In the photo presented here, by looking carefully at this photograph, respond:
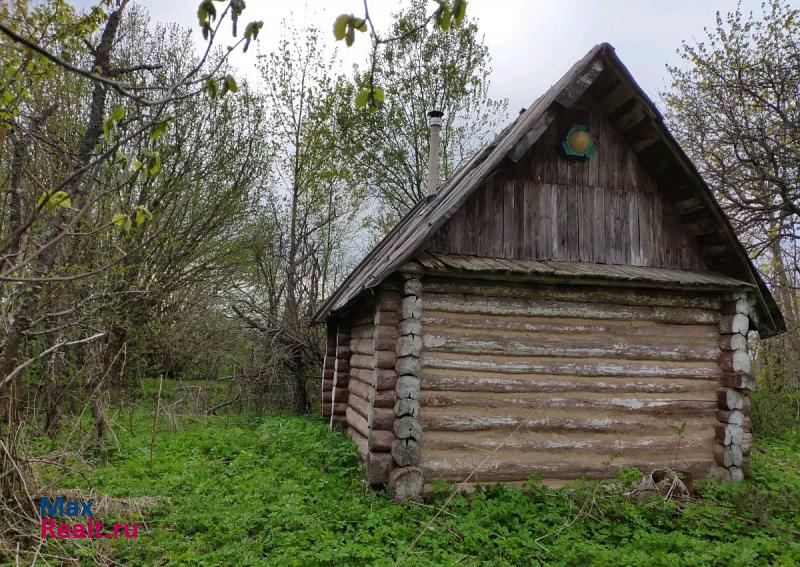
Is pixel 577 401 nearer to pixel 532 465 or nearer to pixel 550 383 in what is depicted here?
pixel 550 383

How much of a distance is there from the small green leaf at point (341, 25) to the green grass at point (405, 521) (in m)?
4.21

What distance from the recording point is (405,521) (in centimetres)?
566

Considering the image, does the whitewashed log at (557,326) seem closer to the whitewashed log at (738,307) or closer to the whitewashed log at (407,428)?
the whitewashed log at (738,307)

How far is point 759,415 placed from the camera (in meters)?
11.7

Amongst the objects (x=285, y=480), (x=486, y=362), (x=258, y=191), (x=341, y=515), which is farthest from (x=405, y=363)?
(x=258, y=191)

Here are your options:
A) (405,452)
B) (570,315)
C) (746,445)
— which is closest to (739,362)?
(746,445)

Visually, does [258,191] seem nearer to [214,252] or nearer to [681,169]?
[214,252]

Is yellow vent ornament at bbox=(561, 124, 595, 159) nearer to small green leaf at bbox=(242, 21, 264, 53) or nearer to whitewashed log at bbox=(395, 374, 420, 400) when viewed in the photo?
whitewashed log at bbox=(395, 374, 420, 400)

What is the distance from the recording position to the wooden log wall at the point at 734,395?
7.18 meters

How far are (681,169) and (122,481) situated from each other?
8172 millimetres

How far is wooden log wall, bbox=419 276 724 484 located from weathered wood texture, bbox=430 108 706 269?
1.75ft

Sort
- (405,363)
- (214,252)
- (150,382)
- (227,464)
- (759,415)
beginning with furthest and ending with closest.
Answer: (150,382) < (214,252) < (759,415) < (227,464) < (405,363)

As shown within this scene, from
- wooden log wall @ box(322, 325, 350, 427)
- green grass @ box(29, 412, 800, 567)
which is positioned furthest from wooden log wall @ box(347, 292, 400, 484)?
wooden log wall @ box(322, 325, 350, 427)

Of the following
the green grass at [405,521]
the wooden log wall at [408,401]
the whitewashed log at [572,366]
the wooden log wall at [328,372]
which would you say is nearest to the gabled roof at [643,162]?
the wooden log wall at [408,401]
